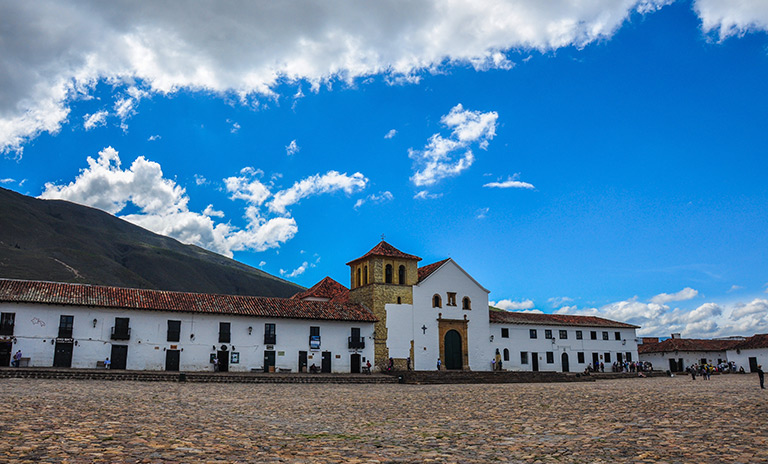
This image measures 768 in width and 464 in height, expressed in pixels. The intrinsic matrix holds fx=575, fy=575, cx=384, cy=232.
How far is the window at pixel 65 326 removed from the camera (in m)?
31.6

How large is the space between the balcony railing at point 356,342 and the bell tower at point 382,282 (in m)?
1.19

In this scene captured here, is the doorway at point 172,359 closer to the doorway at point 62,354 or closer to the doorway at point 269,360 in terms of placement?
the doorway at point 62,354

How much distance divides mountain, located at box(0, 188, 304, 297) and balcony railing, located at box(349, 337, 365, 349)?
215 feet

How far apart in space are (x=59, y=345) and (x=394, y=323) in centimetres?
2125

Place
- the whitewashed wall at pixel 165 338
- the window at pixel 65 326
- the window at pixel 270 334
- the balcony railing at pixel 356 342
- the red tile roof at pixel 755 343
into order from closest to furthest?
the whitewashed wall at pixel 165 338, the window at pixel 65 326, the window at pixel 270 334, the balcony railing at pixel 356 342, the red tile roof at pixel 755 343

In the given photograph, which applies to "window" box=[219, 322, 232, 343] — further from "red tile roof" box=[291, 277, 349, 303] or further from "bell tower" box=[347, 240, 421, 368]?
"red tile roof" box=[291, 277, 349, 303]

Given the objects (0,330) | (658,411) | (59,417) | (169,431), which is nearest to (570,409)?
(658,411)

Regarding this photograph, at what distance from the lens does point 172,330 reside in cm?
3444

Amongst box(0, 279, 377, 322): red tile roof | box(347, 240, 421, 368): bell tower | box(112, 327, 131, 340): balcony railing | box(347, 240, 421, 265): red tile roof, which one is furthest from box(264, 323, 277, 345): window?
box(347, 240, 421, 265): red tile roof

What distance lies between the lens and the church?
3178 cm

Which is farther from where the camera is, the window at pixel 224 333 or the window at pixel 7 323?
the window at pixel 224 333

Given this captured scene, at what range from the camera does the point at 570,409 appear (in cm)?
1517

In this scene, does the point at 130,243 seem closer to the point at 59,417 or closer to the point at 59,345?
the point at 59,345

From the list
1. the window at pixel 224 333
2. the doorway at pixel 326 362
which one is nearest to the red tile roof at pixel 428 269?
the doorway at pixel 326 362
